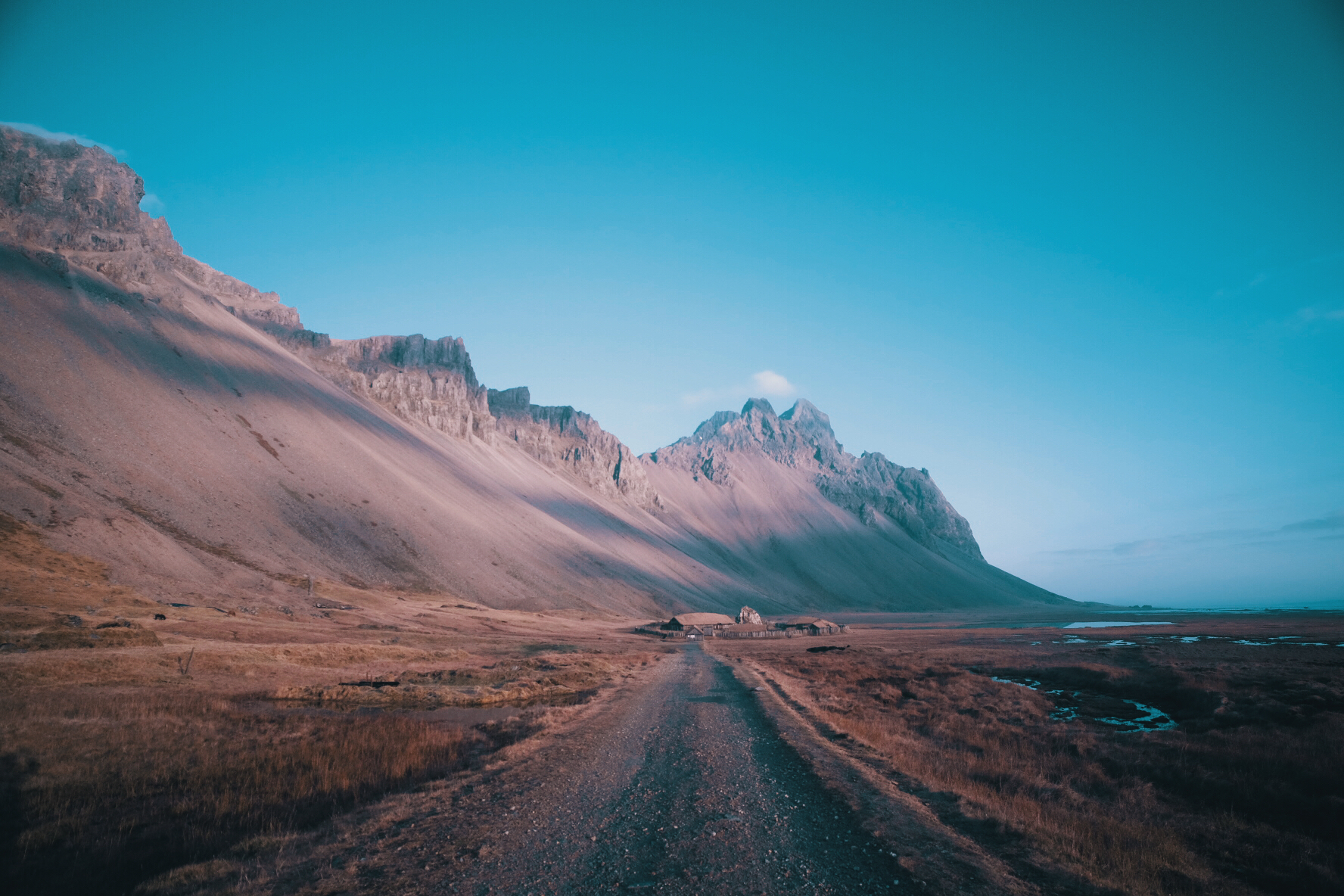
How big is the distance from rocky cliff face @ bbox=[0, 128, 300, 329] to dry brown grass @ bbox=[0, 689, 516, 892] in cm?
13631

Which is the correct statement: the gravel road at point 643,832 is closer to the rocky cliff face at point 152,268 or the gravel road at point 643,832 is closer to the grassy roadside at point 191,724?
the grassy roadside at point 191,724

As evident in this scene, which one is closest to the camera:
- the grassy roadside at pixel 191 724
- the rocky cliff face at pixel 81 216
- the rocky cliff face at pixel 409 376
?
the grassy roadside at pixel 191 724

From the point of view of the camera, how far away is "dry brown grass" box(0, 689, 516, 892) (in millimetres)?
9109

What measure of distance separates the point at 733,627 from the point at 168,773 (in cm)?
9707

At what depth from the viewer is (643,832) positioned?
9.86m

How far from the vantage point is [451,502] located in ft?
387

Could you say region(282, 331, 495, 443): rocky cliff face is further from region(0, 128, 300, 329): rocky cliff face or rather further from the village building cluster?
the village building cluster

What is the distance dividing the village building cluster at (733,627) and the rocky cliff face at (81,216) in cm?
12949

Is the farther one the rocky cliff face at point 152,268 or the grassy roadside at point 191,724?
the rocky cliff face at point 152,268

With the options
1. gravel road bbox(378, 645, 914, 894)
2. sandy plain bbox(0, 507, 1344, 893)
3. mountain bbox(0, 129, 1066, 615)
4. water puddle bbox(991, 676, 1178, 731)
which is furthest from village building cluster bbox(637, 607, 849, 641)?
gravel road bbox(378, 645, 914, 894)

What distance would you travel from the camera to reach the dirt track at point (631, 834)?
25.6 feet

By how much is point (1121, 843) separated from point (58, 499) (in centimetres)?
8640

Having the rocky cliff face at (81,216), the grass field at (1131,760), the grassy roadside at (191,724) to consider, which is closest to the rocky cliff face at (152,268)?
the rocky cliff face at (81,216)

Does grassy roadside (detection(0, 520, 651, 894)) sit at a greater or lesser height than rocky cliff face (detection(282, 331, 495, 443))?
lesser
